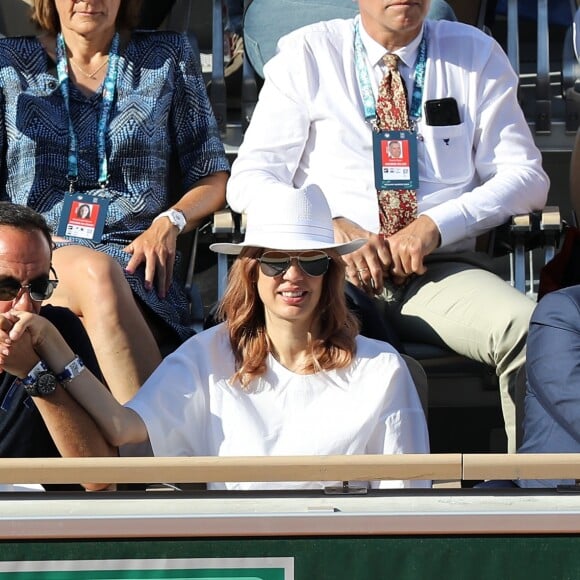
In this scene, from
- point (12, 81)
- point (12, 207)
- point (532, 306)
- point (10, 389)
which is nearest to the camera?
point (10, 389)

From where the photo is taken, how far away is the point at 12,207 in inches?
144

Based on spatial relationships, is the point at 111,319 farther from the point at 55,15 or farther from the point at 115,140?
the point at 55,15

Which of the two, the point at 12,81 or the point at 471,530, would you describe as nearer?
the point at 471,530

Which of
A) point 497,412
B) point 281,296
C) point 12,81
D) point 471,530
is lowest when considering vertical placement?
point 497,412

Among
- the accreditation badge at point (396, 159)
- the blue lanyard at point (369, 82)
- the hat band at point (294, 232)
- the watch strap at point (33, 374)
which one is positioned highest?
the blue lanyard at point (369, 82)

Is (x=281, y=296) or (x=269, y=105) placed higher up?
(x=269, y=105)

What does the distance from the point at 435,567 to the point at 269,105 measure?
7.32 ft

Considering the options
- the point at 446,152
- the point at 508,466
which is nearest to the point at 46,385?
the point at 508,466

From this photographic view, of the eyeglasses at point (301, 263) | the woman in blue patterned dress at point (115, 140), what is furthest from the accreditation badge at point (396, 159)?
the eyeglasses at point (301, 263)

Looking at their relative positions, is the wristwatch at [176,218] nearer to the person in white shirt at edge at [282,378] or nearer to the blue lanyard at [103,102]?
the blue lanyard at [103,102]

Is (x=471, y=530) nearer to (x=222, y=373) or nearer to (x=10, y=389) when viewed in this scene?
(x=222, y=373)

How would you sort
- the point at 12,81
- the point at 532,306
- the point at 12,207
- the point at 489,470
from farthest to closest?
the point at 12,81, the point at 532,306, the point at 12,207, the point at 489,470

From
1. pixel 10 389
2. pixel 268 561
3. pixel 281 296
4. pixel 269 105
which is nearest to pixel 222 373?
pixel 281 296

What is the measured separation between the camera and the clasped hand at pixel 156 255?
14.0 ft
